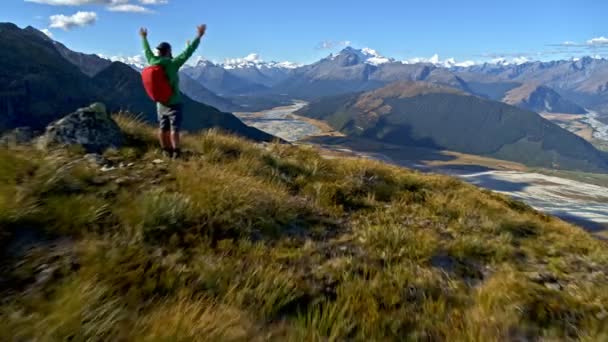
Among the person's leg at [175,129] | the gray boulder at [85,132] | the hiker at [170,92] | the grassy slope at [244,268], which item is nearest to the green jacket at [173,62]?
the hiker at [170,92]

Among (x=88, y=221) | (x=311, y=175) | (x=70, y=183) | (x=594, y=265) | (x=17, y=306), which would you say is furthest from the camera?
(x=311, y=175)

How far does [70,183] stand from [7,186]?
78 cm

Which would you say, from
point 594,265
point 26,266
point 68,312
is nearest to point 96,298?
point 68,312

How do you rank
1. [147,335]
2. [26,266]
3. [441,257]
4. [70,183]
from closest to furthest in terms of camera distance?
[147,335] < [26,266] < [70,183] < [441,257]

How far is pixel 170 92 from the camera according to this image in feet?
31.2

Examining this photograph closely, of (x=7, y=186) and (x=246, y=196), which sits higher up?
(x=7, y=186)

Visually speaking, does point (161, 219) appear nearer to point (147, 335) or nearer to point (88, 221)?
point (88, 221)

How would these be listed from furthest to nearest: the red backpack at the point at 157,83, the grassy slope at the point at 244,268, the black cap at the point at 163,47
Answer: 1. the black cap at the point at 163,47
2. the red backpack at the point at 157,83
3. the grassy slope at the point at 244,268

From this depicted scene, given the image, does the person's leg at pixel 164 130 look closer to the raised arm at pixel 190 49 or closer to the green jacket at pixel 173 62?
the green jacket at pixel 173 62

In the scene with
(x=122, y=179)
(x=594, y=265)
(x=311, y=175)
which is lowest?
(x=594, y=265)

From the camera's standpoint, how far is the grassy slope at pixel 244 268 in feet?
10.4

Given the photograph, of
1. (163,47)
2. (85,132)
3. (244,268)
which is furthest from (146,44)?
(244,268)

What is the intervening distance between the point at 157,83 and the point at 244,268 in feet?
20.3

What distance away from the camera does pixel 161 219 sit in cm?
504
